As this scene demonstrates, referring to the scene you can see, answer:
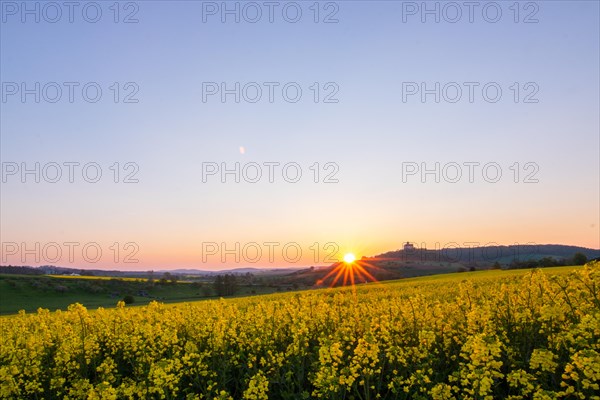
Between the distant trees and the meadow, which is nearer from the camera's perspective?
the meadow

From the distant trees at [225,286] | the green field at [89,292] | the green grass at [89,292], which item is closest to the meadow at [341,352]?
the green grass at [89,292]

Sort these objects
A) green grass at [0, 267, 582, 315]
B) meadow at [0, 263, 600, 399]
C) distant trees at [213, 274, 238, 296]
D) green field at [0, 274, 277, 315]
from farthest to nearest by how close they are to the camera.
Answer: distant trees at [213, 274, 238, 296]
green field at [0, 274, 277, 315]
green grass at [0, 267, 582, 315]
meadow at [0, 263, 600, 399]

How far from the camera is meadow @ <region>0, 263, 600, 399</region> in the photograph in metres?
5.83

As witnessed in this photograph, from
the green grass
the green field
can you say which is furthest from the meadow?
the green field

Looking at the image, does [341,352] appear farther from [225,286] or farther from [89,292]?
[89,292]

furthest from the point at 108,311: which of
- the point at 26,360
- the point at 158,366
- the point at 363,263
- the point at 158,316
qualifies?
the point at 363,263

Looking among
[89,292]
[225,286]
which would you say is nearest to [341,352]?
[225,286]

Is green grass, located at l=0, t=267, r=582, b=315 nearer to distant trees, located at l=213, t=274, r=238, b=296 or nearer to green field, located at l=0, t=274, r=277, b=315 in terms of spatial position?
green field, located at l=0, t=274, r=277, b=315

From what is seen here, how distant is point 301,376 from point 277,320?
320cm

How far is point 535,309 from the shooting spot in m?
8.28

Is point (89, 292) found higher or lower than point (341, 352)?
lower

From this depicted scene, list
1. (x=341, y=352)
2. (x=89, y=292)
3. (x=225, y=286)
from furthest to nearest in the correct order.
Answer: (x=225, y=286)
(x=89, y=292)
(x=341, y=352)

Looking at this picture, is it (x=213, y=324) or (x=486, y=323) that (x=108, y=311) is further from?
(x=486, y=323)

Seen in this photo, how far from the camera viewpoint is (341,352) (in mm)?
6023
